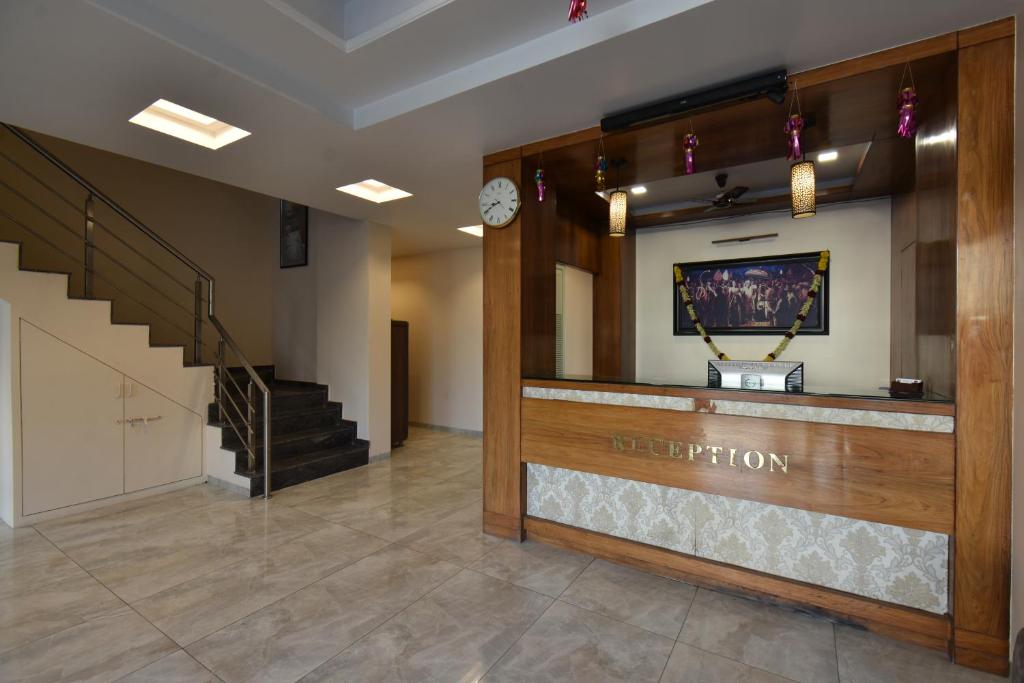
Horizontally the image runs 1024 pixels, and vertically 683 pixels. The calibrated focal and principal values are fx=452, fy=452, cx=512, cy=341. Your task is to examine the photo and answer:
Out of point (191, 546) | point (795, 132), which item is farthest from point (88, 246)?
point (795, 132)

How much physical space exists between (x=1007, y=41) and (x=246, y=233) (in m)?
7.31

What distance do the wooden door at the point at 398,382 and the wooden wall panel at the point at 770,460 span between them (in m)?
3.41

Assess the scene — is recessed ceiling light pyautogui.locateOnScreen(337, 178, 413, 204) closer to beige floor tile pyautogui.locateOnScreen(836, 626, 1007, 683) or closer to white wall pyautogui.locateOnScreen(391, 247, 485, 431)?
white wall pyautogui.locateOnScreen(391, 247, 485, 431)

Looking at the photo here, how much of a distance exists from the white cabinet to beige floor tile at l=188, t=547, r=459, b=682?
259 cm

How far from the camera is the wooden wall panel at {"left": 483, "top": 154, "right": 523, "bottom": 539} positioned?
3.30 m

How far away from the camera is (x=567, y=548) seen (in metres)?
3.14

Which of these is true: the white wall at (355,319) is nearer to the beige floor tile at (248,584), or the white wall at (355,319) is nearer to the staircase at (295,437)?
the staircase at (295,437)

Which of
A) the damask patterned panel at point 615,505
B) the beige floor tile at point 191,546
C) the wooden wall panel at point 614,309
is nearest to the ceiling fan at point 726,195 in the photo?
the wooden wall panel at point 614,309

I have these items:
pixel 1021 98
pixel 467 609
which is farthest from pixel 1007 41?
pixel 467 609

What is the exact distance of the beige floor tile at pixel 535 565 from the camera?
2.69 meters

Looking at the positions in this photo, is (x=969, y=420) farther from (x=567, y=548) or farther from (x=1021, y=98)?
(x=567, y=548)

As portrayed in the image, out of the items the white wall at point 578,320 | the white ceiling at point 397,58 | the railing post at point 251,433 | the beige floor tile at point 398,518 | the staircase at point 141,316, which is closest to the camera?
the white ceiling at point 397,58

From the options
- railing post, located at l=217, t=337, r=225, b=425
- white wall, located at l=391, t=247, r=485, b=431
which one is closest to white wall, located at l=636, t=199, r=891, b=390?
white wall, located at l=391, t=247, r=485, b=431

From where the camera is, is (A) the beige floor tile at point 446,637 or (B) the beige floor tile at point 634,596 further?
(B) the beige floor tile at point 634,596
